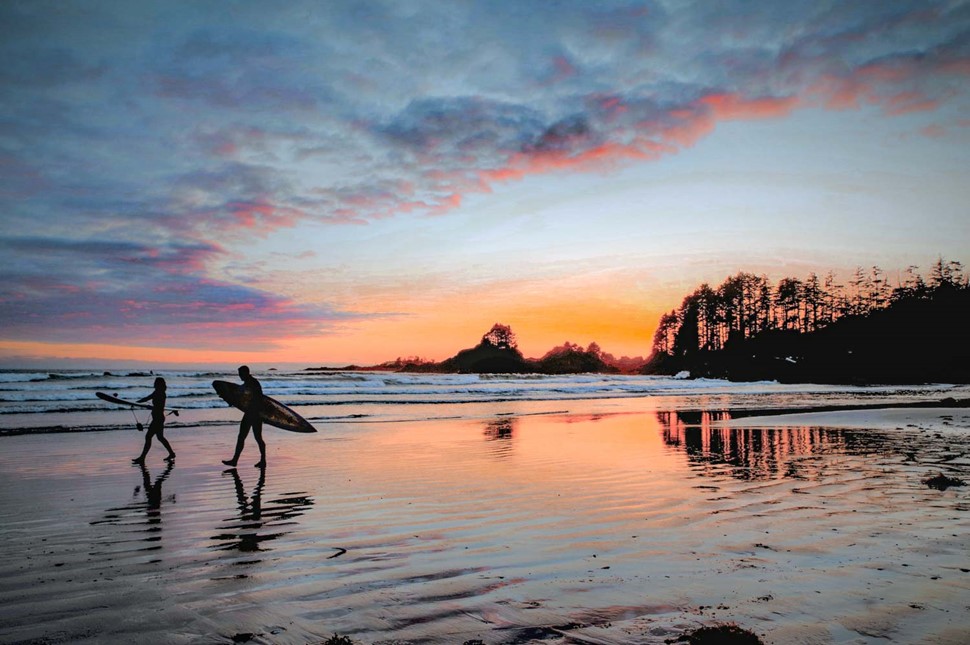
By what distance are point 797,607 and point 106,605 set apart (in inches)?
205

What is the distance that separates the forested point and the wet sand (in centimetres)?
7156

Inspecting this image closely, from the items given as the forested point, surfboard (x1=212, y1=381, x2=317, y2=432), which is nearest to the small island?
the forested point

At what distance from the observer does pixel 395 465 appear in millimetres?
12094

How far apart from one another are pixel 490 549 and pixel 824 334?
10102cm

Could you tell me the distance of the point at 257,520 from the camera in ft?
24.0

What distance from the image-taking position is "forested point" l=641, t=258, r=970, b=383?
245ft

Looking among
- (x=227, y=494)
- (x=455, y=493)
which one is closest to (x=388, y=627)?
(x=455, y=493)

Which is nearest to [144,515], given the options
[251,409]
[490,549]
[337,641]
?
[490,549]

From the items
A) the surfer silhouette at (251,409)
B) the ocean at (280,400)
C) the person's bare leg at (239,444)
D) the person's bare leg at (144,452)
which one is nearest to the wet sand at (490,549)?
the person's bare leg at (144,452)

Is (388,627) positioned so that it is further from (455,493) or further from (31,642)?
(455,493)

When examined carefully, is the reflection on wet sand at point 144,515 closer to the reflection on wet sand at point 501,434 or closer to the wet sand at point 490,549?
the wet sand at point 490,549

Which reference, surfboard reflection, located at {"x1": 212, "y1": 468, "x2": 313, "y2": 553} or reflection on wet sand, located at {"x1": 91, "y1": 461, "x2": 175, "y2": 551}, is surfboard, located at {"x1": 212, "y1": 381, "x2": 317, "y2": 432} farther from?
surfboard reflection, located at {"x1": 212, "y1": 468, "x2": 313, "y2": 553}

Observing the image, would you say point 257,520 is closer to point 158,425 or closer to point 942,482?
point 158,425

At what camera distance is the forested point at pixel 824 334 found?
74.7 m
